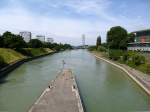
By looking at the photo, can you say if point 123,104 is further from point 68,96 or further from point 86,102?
point 68,96

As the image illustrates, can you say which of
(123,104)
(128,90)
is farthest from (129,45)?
(123,104)

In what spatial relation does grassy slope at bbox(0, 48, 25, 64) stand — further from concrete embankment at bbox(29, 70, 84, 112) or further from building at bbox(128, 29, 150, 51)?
building at bbox(128, 29, 150, 51)

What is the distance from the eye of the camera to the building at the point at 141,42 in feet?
216

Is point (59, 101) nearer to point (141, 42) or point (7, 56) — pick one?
point (7, 56)

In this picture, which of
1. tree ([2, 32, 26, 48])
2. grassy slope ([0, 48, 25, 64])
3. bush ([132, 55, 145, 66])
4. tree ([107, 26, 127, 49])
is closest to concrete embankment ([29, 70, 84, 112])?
bush ([132, 55, 145, 66])

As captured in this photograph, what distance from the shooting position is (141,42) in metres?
69.1

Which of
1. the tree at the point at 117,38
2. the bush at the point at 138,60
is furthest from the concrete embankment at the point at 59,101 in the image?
the tree at the point at 117,38

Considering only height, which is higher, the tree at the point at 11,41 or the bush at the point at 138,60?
the tree at the point at 11,41

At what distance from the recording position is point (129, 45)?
251ft

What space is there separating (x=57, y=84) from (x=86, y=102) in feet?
13.3

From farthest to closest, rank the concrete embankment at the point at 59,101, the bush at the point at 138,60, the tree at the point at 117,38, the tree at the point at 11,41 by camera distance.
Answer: the tree at the point at 117,38, the tree at the point at 11,41, the bush at the point at 138,60, the concrete embankment at the point at 59,101

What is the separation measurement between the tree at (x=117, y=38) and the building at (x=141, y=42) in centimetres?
278

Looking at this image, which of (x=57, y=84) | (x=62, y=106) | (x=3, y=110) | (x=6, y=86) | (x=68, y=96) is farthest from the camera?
(x=6, y=86)

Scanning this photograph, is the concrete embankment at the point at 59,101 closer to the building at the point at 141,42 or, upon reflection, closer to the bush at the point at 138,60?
the bush at the point at 138,60
